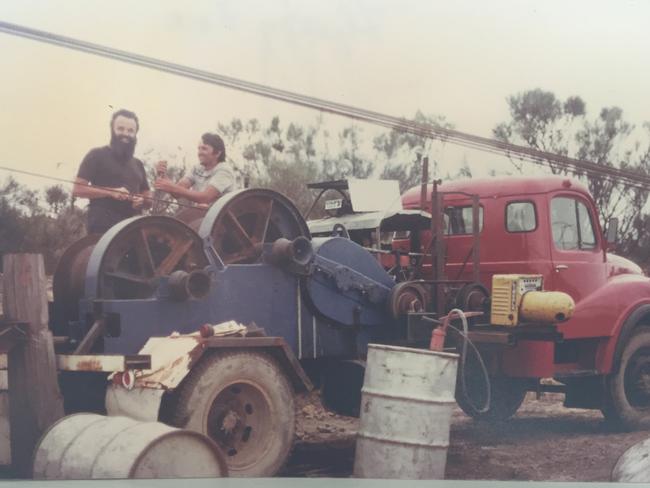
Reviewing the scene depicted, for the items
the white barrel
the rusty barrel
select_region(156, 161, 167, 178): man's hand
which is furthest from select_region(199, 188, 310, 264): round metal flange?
the white barrel

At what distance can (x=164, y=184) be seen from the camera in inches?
225

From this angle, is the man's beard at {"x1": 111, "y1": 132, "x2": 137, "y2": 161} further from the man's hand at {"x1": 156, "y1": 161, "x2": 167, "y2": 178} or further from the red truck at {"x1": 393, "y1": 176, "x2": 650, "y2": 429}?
the red truck at {"x1": 393, "y1": 176, "x2": 650, "y2": 429}

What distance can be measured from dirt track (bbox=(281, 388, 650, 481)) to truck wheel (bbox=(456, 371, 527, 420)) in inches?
2.2

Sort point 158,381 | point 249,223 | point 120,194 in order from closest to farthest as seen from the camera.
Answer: point 158,381 → point 120,194 → point 249,223

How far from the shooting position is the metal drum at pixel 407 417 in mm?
5688

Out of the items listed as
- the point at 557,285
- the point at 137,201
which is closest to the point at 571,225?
the point at 557,285

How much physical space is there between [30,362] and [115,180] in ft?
3.48

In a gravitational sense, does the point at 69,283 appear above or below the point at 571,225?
below

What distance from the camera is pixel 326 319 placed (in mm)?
6203

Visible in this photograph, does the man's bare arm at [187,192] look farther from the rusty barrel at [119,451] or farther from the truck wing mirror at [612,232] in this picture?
the truck wing mirror at [612,232]

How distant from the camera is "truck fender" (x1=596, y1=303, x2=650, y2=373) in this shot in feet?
23.2

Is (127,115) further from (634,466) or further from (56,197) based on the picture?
(634,466)

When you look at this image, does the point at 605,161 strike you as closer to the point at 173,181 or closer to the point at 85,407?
the point at 173,181

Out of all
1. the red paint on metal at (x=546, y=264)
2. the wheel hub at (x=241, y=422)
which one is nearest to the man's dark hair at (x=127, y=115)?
the wheel hub at (x=241, y=422)
